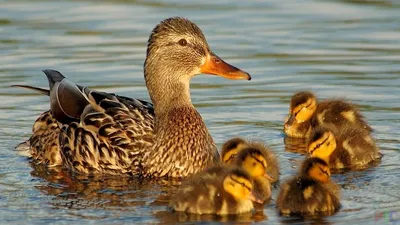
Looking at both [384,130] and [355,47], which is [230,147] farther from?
[355,47]

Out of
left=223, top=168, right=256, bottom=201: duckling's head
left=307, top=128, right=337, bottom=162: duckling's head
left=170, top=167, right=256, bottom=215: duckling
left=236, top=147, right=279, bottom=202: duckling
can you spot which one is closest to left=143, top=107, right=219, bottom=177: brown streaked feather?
left=236, top=147, right=279, bottom=202: duckling

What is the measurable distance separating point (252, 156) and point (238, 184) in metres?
0.66

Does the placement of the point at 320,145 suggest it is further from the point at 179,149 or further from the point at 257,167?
the point at 179,149

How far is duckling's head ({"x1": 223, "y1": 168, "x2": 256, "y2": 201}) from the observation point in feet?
27.7

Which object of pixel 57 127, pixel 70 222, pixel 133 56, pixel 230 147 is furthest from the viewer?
pixel 133 56

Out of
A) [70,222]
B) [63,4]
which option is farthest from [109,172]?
[63,4]

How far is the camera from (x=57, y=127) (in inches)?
415

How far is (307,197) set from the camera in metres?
8.51

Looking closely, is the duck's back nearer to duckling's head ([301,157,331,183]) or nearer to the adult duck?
the adult duck

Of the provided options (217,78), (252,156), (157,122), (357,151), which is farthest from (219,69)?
(217,78)

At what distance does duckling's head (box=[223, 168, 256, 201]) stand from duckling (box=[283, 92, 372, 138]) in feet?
8.41

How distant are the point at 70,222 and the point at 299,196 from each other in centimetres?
154

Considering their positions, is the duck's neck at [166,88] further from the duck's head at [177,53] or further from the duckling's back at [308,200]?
the duckling's back at [308,200]

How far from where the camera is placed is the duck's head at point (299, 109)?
1104 centimetres
